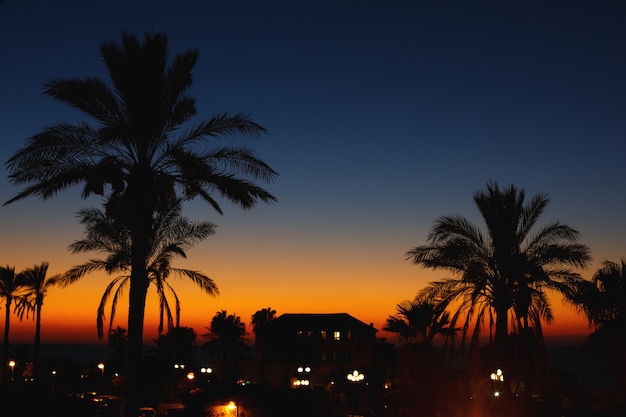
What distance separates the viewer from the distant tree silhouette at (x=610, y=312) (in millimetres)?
27125

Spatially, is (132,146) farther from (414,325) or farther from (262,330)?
(262,330)

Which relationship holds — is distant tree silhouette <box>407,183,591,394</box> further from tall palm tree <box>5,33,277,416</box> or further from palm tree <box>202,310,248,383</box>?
palm tree <box>202,310,248,383</box>

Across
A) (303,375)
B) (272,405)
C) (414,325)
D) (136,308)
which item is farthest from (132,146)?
(303,375)

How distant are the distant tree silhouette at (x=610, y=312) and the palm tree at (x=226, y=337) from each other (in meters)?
48.8

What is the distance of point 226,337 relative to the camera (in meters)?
72.8

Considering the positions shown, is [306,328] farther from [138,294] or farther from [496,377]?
[138,294]

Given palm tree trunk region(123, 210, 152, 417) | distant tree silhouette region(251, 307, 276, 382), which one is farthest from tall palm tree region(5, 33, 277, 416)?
distant tree silhouette region(251, 307, 276, 382)

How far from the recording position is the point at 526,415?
730 inches

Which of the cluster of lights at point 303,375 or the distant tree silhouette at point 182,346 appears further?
the cluster of lights at point 303,375

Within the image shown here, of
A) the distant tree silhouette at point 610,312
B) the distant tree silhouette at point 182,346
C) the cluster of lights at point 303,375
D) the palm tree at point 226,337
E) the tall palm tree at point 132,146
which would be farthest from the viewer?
the palm tree at point 226,337

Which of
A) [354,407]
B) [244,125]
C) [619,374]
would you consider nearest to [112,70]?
[244,125]

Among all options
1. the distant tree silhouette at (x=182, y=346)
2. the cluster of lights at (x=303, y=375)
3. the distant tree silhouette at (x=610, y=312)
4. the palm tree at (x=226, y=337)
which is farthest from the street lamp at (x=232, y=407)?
the palm tree at (x=226, y=337)

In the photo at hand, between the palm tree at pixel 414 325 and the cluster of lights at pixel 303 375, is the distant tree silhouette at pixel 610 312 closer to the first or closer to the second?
the palm tree at pixel 414 325

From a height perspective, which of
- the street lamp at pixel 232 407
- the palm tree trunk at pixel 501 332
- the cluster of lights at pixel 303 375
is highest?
the palm tree trunk at pixel 501 332
